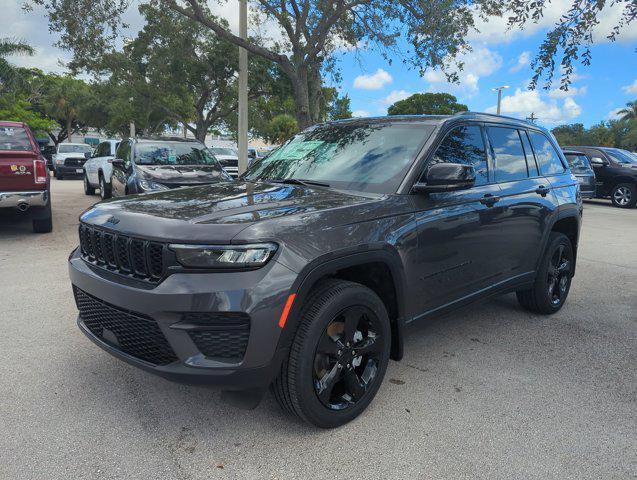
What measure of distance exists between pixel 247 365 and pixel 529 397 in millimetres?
1933

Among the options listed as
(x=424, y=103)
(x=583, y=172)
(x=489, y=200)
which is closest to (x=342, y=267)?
(x=489, y=200)

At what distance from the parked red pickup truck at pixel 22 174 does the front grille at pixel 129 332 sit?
19.0 ft

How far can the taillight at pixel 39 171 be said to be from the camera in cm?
783

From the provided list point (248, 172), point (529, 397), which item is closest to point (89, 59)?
point (248, 172)

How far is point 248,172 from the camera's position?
14.0 feet

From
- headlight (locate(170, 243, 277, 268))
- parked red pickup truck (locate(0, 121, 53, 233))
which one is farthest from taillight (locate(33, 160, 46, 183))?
headlight (locate(170, 243, 277, 268))

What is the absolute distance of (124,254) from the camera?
2.67 metres

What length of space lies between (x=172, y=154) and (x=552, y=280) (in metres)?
7.46

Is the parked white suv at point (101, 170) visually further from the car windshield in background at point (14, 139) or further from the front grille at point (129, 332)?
the front grille at point (129, 332)

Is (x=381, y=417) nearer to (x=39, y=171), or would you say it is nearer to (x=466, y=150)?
(x=466, y=150)

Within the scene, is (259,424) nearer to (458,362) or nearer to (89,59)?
(458,362)

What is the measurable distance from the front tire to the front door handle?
1320mm

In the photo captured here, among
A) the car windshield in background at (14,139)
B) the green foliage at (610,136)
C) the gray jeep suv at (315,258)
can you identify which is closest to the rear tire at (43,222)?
the car windshield in background at (14,139)

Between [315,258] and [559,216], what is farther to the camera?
[559,216]
